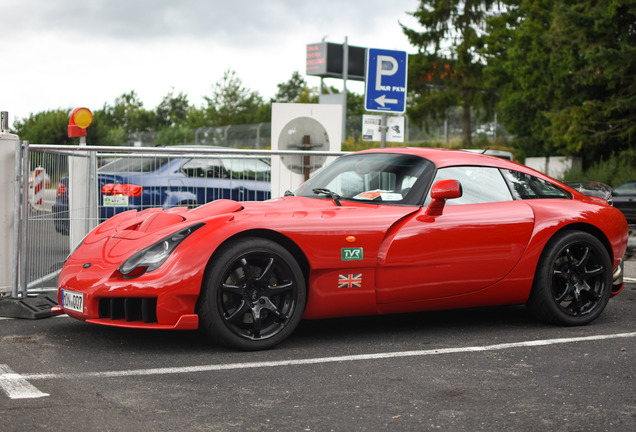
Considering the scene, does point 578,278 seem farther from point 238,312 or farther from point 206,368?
point 206,368

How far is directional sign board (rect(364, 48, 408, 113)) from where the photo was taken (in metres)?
10.9

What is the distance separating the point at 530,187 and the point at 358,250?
5.64 feet

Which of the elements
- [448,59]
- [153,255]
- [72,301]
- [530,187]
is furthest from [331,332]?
[448,59]

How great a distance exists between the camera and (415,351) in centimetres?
534

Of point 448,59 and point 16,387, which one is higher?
point 448,59

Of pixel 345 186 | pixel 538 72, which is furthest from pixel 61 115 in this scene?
pixel 345 186

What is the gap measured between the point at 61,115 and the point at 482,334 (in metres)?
52.2

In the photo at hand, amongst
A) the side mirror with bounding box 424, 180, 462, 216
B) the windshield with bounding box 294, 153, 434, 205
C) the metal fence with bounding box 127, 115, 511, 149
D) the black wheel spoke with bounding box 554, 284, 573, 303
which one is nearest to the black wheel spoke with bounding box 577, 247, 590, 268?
the black wheel spoke with bounding box 554, 284, 573, 303

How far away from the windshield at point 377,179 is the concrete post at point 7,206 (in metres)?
2.48

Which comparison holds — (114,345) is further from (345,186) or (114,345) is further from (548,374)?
(548,374)

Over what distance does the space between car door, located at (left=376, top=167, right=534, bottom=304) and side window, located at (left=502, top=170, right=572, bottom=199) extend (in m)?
0.09

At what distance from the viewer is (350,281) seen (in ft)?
17.9

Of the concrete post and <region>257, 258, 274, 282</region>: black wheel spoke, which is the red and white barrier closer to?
the concrete post

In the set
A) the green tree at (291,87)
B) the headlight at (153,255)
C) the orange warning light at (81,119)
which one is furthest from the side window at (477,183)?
the green tree at (291,87)
